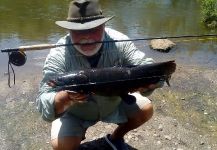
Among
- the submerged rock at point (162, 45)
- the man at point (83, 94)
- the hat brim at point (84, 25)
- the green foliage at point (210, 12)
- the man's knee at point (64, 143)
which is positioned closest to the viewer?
the hat brim at point (84, 25)

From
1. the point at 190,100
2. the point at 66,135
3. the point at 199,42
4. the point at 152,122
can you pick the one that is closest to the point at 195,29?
the point at 199,42

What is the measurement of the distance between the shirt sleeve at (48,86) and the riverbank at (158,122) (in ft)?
4.84

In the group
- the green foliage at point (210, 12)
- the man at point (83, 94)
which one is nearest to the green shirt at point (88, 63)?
the man at point (83, 94)

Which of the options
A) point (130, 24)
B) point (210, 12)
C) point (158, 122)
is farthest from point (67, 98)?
point (210, 12)

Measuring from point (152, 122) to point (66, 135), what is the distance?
2015 millimetres

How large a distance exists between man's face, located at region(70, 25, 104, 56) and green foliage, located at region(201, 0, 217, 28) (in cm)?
885

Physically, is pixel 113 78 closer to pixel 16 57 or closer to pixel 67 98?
pixel 67 98

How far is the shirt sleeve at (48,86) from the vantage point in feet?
13.9

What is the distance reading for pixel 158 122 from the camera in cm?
630

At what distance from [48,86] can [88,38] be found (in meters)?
0.70

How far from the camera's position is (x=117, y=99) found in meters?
4.82

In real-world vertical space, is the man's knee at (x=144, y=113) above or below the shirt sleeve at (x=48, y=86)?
below

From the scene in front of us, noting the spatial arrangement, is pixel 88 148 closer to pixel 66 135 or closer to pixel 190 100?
pixel 66 135

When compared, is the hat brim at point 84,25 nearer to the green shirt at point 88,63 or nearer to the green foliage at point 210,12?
the green shirt at point 88,63
